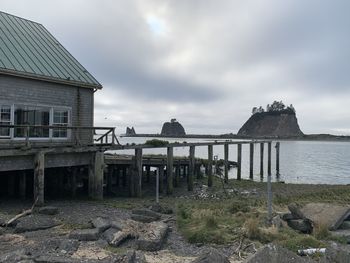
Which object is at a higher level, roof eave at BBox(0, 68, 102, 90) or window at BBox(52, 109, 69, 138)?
roof eave at BBox(0, 68, 102, 90)

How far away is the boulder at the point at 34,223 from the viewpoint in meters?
12.3

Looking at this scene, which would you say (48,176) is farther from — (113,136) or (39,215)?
(39,215)

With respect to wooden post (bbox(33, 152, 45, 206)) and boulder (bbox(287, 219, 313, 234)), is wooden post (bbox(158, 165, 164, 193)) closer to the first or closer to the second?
wooden post (bbox(33, 152, 45, 206))

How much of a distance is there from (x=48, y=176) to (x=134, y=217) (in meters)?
10.0

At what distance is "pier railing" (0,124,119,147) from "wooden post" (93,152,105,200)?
0.85 meters


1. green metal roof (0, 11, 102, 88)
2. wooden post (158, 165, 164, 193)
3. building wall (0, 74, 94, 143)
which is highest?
green metal roof (0, 11, 102, 88)

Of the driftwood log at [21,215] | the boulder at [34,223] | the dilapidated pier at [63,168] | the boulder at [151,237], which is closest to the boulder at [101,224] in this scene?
the boulder at [151,237]

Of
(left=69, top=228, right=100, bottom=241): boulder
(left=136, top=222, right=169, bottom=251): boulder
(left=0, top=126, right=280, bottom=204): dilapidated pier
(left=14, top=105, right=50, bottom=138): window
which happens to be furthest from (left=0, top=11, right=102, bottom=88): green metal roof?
(left=136, top=222, right=169, bottom=251): boulder

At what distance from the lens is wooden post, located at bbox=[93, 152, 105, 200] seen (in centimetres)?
2033

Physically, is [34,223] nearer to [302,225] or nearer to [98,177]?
[98,177]

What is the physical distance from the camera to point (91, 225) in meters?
12.8

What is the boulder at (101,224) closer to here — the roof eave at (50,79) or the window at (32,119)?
the window at (32,119)

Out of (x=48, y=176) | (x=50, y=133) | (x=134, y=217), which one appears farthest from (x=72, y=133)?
(x=134, y=217)

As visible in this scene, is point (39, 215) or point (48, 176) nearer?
point (39, 215)
